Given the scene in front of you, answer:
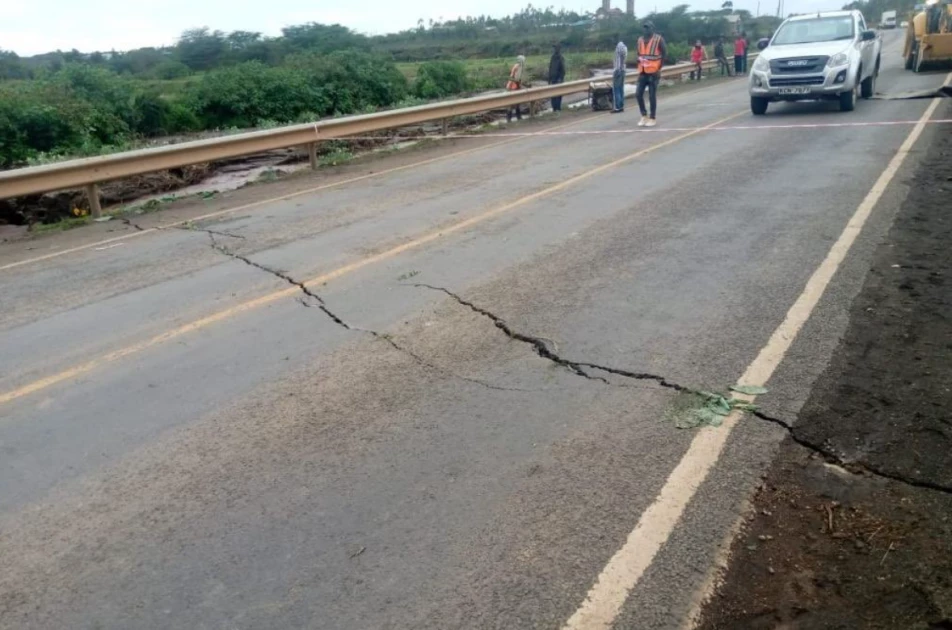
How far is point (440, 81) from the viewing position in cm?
3581

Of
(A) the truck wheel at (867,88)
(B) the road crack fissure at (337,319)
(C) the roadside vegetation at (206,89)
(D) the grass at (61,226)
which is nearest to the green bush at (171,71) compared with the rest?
(C) the roadside vegetation at (206,89)

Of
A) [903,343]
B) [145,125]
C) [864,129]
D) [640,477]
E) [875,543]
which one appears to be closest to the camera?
[875,543]

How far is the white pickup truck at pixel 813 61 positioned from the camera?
15383 mm

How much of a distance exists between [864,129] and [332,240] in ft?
31.3

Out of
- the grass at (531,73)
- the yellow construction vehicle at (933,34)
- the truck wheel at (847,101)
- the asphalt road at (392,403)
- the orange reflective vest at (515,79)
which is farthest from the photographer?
the grass at (531,73)

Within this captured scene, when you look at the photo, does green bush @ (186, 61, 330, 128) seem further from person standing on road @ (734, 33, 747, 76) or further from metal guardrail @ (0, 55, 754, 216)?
person standing on road @ (734, 33, 747, 76)

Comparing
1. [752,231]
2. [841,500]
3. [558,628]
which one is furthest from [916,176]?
[558,628]

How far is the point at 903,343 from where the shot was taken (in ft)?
15.4

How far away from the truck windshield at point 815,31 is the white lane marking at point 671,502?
42.7ft

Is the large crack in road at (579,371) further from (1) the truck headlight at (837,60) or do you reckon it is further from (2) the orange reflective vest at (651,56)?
(1) the truck headlight at (837,60)

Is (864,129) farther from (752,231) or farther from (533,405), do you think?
(533,405)

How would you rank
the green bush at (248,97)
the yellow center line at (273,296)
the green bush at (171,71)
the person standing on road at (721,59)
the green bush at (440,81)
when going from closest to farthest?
the yellow center line at (273,296)
the green bush at (248,97)
the green bush at (440,81)
the person standing on road at (721,59)
the green bush at (171,71)

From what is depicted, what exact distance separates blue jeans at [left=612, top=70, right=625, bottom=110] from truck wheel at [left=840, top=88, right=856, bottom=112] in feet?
20.0

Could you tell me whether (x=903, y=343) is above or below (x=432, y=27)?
below
